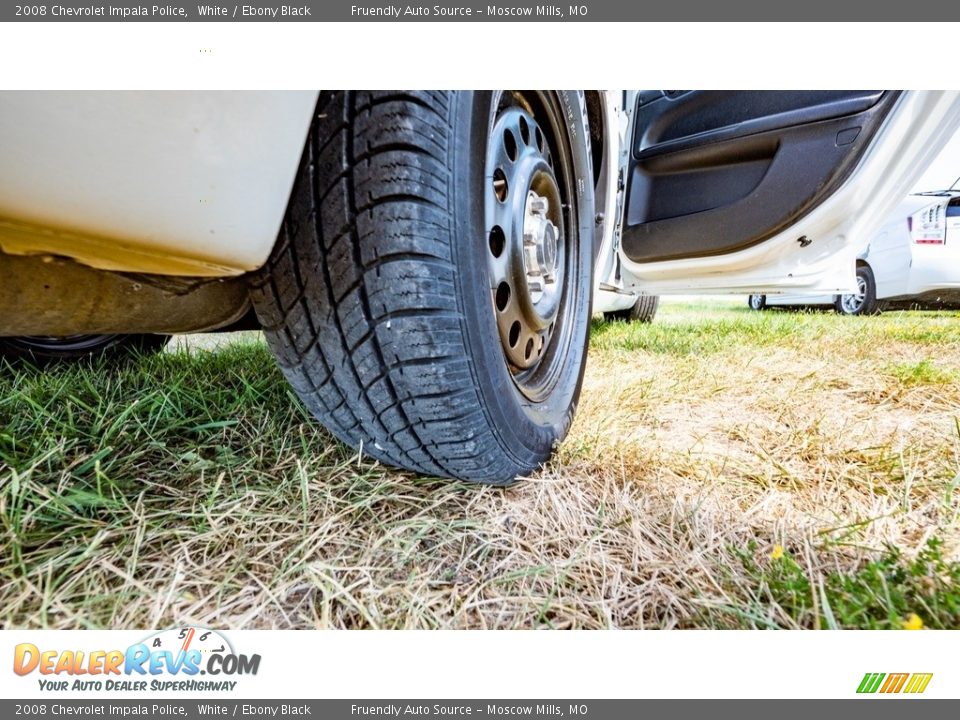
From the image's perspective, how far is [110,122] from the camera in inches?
15.4

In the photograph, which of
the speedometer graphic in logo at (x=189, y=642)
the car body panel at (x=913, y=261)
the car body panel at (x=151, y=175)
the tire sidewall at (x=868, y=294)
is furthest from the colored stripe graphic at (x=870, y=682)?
the tire sidewall at (x=868, y=294)

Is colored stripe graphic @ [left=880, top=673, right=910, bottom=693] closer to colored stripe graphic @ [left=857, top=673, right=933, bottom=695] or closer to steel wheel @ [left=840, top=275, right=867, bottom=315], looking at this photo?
colored stripe graphic @ [left=857, top=673, right=933, bottom=695]

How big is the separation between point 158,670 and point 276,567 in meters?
0.15

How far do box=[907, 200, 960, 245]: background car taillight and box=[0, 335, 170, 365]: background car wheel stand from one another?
15.9ft

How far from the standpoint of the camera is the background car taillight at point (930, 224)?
3238 mm

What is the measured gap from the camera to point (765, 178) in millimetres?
1432

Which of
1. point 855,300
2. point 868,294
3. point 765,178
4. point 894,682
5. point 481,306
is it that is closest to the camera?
point 894,682

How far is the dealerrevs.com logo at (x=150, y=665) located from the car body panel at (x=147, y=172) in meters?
0.42

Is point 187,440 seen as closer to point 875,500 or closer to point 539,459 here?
point 539,459

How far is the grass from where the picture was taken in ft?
1.79

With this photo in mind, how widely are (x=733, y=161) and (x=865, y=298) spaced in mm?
3835

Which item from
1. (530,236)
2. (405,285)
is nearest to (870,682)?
(405,285)

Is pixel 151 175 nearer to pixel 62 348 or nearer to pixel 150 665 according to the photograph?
pixel 150 665

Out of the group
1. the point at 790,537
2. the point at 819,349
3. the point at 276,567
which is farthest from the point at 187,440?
the point at 819,349
